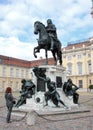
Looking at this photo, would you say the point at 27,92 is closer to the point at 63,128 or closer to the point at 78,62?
the point at 63,128

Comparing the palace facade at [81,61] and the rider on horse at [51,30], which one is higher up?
the palace facade at [81,61]

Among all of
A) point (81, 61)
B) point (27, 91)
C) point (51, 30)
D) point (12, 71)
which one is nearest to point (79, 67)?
point (81, 61)

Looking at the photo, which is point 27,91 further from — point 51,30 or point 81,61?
point 81,61

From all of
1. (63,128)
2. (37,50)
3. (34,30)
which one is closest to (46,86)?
(37,50)

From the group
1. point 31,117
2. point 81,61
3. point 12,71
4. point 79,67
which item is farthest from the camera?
point 12,71

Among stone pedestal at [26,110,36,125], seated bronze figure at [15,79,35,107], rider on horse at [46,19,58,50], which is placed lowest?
stone pedestal at [26,110,36,125]

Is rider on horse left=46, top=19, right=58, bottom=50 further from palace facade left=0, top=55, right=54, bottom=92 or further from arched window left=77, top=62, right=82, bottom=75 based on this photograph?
arched window left=77, top=62, right=82, bottom=75

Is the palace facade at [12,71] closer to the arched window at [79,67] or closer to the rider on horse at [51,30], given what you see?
→ the arched window at [79,67]

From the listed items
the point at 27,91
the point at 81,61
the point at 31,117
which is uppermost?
the point at 81,61

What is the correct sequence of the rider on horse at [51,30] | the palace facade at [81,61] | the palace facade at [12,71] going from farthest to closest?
the palace facade at [12,71] → the palace facade at [81,61] → the rider on horse at [51,30]

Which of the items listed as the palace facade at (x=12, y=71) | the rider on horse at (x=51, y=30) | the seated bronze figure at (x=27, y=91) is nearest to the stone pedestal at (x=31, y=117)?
the seated bronze figure at (x=27, y=91)

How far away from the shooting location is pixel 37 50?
1341 cm

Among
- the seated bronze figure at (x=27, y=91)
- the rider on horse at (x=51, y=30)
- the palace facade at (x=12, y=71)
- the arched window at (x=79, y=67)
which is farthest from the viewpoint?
the arched window at (x=79, y=67)

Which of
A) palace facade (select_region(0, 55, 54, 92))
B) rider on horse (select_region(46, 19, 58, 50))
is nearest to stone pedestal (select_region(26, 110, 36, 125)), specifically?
rider on horse (select_region(46, 19, 58, 50))
